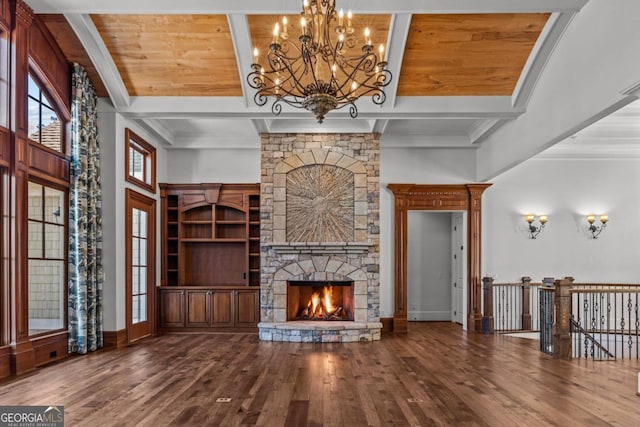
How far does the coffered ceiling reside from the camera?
5.25 meters

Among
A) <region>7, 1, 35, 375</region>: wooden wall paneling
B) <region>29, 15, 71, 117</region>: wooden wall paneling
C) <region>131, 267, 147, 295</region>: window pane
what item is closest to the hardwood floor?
<region>7, 1, 35, 375</region>: wooden wall paneling

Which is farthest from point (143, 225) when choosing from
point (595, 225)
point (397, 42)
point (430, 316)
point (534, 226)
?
point (595, 225)

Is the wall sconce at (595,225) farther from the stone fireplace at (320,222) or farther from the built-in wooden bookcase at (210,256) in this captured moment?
the built-in wooden bookcase at (210,256)

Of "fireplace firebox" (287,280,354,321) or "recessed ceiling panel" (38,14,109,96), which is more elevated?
"recessed ceiling panel" (38,14,109,96)

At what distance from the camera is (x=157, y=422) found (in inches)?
155

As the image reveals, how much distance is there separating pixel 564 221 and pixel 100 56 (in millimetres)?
8713

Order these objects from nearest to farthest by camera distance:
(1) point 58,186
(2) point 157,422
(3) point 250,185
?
(2) point 157,422
(1) point 58,186
(3) point 250,185

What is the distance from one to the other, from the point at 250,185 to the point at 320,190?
1.59 metres

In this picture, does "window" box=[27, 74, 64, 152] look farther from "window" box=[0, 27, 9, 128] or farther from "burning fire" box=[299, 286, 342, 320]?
"burning fire" box=[299, 286, 342, 320]

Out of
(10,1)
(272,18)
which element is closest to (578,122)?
(272,18)

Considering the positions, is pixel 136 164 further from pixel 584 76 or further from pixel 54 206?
pixel 584 76

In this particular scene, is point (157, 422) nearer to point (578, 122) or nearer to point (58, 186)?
point (58, 186)

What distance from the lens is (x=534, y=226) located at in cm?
954

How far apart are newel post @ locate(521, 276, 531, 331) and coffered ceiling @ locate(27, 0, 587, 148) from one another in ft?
10.5
